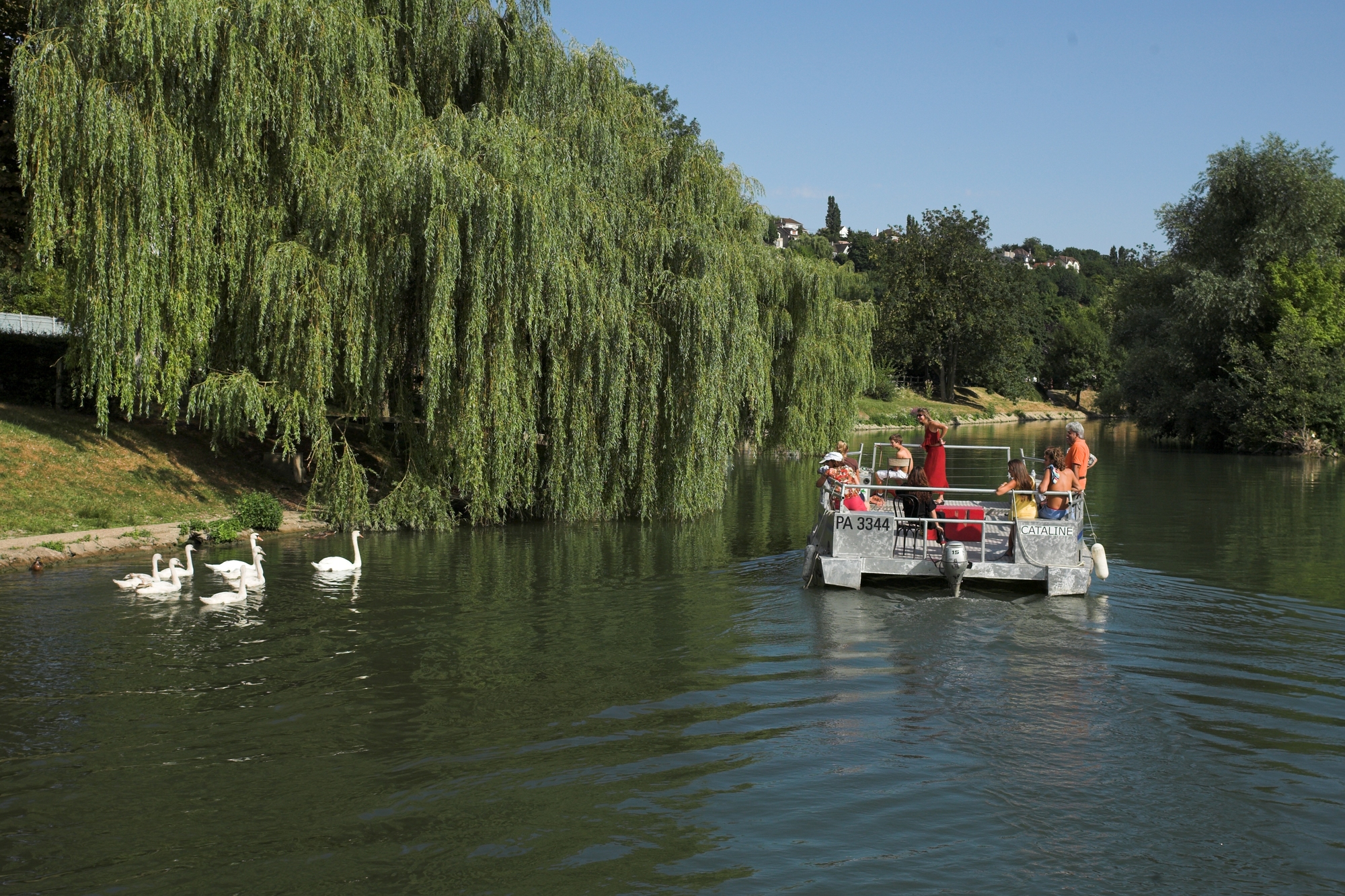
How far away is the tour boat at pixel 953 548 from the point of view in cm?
1521

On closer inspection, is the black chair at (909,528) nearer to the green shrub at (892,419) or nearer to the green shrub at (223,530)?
the green shrub at (223,530)

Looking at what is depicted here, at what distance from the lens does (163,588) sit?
15.5 metres

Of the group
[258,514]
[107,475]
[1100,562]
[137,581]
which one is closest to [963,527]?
[1100,562]

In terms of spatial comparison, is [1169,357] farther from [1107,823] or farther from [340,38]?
[1107,823]

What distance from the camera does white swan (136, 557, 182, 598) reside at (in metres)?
15.4

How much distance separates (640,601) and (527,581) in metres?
2.32

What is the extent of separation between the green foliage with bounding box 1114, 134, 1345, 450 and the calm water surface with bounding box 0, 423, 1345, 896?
35615mm

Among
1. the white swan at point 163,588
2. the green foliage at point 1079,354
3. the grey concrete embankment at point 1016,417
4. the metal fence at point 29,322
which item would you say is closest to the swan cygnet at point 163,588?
the white swan at point 163,588

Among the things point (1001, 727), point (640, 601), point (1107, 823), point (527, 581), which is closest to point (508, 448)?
point (527, 581)

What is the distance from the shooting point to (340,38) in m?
21.8

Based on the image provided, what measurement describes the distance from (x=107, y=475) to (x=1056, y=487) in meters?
18.5

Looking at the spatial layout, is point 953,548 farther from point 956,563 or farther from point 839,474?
point 839,474

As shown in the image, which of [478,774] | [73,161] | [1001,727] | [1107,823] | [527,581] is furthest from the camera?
[73,161]

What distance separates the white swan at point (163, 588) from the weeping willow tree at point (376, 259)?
A: 18.8ft
